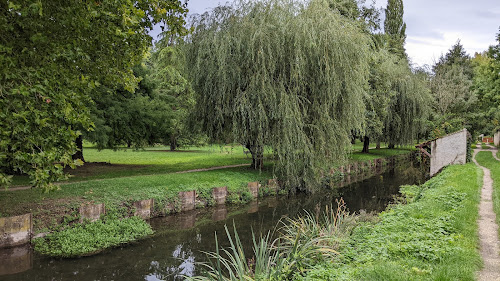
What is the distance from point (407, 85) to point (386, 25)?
85.5ft

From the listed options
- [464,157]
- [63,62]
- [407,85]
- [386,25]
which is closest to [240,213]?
[63,62]

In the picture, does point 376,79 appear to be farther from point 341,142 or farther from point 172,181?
point 172,181

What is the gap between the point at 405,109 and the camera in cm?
2639

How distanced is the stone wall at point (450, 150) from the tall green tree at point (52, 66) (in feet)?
52.5

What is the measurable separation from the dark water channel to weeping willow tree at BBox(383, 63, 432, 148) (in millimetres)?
12853

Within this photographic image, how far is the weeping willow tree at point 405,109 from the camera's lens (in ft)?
85.6

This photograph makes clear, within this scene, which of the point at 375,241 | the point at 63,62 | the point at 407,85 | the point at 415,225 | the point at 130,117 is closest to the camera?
the point at 375,241

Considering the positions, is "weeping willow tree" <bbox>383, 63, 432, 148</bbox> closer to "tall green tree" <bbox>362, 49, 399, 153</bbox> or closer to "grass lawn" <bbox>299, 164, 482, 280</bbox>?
"tall green tree" <bbox>362, 49, 399, 153</bbox>

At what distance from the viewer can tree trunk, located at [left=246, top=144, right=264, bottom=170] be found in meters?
14.2

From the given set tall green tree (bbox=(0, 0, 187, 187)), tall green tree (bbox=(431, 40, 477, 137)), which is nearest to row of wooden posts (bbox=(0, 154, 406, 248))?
tall green tree (bbox=(0, 0, 187, 187))

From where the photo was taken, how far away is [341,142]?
14.4m

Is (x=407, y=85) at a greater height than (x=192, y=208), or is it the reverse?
(x=407, y=85)

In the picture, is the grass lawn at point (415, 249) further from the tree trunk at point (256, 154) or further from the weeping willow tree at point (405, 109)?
the weeping willow tree at point (405, 109)

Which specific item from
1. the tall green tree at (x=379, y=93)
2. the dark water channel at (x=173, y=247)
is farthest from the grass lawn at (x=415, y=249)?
the tall green tree at (x=379, y=93)
